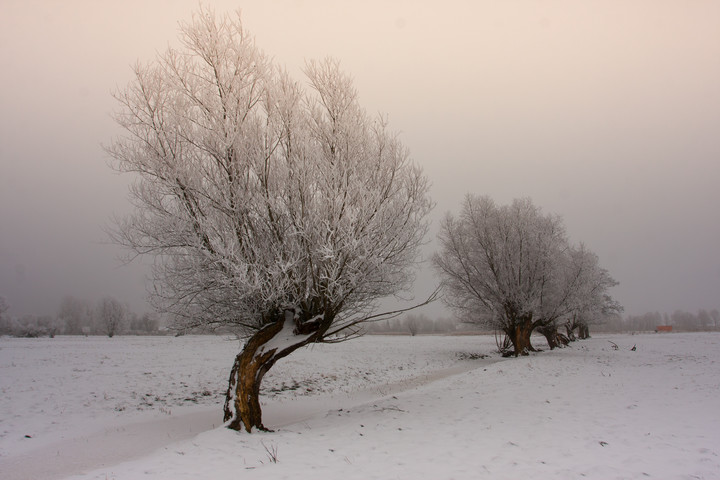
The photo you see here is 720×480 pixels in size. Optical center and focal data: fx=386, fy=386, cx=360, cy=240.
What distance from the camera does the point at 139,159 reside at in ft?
28.6

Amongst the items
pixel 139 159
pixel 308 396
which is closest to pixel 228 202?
pixel 139 159

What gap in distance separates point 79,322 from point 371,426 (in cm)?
11655

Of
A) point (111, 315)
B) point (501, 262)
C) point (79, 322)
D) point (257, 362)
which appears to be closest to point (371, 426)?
point (257, 362)

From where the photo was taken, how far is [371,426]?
8812 mm

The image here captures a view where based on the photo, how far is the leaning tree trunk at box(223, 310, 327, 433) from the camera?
335 inches

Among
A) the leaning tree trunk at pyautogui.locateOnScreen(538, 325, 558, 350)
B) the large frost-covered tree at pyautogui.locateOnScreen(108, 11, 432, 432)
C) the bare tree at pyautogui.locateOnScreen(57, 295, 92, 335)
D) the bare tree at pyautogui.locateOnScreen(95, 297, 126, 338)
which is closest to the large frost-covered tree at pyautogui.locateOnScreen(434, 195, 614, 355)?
the leaning tree trunk at pyautogui.locateOnScreen(538, 325, 558, 350)

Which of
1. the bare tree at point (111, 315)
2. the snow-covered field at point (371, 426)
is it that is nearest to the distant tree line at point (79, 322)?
the bare tree at point (111, 315)

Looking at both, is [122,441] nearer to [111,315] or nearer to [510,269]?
[510,269]

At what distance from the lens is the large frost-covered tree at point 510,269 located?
76.8ft

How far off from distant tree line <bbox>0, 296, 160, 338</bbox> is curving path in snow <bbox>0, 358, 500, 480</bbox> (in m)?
34.0

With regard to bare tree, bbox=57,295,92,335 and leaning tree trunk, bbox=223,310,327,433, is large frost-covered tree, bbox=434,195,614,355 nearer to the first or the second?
leaning tree trunk, bbox=223,310,327,433

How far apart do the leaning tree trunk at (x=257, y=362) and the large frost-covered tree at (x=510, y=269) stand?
55.5ft

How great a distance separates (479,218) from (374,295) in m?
16.7

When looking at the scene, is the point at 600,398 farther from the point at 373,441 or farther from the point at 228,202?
the point at 228,202
